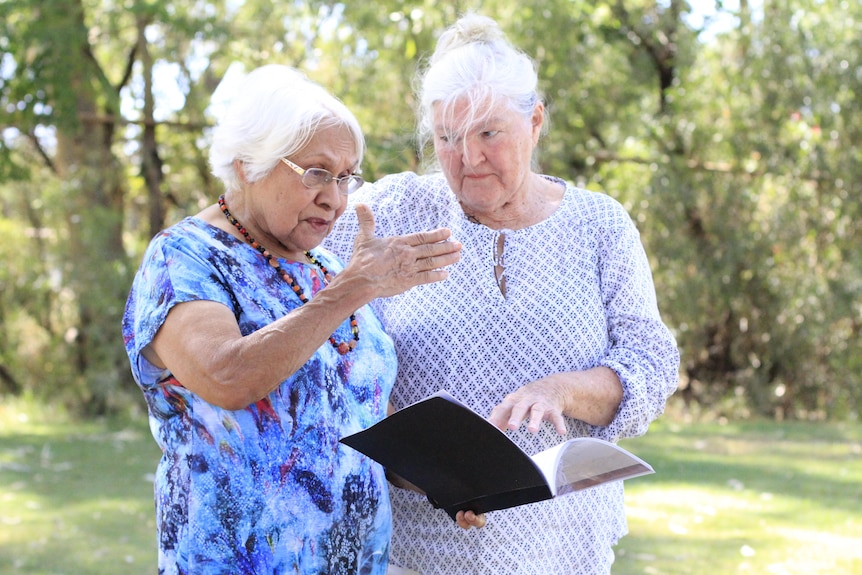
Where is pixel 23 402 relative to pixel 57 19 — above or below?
below

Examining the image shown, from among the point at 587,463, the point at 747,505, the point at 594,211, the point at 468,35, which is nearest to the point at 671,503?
the point at 747,505

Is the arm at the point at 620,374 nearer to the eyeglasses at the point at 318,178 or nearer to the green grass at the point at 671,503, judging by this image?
the eyeglasses at the point at 318,178

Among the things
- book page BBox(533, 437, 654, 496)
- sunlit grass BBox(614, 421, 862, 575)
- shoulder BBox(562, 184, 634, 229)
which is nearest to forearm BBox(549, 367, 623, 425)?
book page BBox(533, 437, 654, 496)

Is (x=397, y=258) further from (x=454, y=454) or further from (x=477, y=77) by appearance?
(x=477, y=77)

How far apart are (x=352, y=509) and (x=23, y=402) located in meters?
8.74

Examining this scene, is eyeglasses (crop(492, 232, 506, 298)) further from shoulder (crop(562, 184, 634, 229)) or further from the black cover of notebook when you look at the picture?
the black cover of notebook

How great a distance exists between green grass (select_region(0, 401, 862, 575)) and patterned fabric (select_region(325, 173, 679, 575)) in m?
2.63

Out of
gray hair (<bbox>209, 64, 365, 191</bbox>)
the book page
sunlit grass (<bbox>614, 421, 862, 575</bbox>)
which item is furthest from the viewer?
sunlit grass (<bbox>614, 421, 862, 575</bbox>)

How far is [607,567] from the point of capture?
9.20ft

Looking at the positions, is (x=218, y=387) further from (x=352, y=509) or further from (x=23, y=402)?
(x=23, y=402)

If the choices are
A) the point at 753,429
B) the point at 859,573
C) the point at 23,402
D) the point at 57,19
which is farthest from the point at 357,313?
the point at 23,402

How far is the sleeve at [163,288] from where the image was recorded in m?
2.13

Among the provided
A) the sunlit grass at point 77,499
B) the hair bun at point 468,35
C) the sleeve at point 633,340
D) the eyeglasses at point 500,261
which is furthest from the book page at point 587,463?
the sunlit grass at point 77,499

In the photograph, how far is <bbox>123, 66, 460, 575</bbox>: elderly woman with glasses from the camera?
83.5 inches
